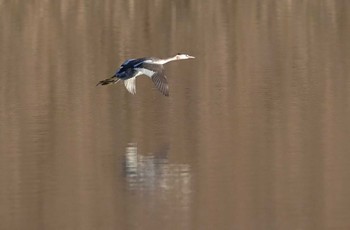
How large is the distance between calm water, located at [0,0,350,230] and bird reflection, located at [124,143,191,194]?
18 millimetres

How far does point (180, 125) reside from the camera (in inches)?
579

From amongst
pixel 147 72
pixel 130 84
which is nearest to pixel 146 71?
pixel 147 72

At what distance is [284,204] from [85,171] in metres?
2.18

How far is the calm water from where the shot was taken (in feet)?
37.5

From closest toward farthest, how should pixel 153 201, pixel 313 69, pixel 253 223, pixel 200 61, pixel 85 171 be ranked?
pixel 253 223
pixel 153 201
pixel 85 171
pixel 313 69
pixel 200 61

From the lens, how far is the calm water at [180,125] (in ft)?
37.5

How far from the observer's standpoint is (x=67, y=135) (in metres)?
14.3

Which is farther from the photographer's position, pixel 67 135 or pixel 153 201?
pixel 67 135

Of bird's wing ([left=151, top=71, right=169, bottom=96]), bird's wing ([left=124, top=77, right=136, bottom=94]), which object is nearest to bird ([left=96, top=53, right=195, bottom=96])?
bird's wing ([left=151, top=71, right=169, bottom=96])

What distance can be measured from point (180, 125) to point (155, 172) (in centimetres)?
200

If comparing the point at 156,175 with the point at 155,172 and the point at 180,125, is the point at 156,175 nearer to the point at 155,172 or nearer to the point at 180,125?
the point at 155,172

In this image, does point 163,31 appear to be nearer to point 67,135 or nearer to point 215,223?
point 67,135

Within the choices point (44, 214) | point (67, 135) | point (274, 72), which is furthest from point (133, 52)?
point (44, 214)

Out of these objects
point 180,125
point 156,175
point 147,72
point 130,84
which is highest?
point 147,72
